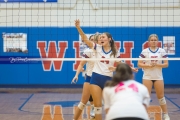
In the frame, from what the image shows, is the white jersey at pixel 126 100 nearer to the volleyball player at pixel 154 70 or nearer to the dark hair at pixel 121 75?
the dark hair at pixel 121 75

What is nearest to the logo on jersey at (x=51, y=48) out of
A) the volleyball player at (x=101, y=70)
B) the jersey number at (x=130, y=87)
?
the volleyball player at (x=101, y=70)

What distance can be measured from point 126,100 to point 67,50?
10667 mm

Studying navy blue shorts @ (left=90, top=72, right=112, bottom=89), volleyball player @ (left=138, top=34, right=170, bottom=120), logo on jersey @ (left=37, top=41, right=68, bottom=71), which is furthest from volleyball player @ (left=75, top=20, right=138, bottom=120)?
logo on jersey @ (left=37, top=41, right=68, bottom=71)

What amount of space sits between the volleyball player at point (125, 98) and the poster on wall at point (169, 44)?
1022 cm

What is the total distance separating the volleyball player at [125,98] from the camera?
4.84 meters

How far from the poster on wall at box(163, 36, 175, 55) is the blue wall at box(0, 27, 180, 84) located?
12cm

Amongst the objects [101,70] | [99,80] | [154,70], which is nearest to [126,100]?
[99,80]

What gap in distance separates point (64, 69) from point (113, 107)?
10.8 metres

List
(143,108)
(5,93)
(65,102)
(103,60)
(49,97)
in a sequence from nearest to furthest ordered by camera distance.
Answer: (143,108) < (103,60) < (65,102) < (49,97) < (5,93)

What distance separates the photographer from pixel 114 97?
200 inches

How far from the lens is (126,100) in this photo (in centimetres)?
491

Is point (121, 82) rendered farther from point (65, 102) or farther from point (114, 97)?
point (65, 102)

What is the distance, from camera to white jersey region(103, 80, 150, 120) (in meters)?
4.84

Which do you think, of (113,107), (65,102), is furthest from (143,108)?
(65,102)
